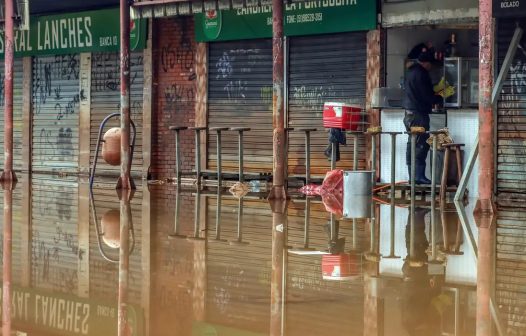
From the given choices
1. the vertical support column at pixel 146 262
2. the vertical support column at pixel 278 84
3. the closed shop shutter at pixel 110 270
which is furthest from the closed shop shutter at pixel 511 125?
the closed shop shutter at pixel 110 270

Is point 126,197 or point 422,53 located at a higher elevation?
point 422,53

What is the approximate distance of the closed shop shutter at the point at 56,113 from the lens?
928 inches

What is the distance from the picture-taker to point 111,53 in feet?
74.2

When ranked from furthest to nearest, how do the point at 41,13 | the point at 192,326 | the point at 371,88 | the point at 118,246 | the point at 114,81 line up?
the point at 41,13 < the point at 114,81 < the point at 371,88 < the point at 118,246 < the point at 192,326

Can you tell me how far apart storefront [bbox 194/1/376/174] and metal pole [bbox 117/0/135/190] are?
128 inches

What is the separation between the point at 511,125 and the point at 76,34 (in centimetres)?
1083

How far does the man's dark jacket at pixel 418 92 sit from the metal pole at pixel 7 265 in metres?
6.32

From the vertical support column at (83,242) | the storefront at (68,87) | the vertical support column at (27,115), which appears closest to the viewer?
the vertical support column at (83,242)

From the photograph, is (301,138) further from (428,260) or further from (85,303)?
(85,303)

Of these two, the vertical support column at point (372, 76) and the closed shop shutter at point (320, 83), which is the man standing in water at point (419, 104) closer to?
the vertical support column at point (372, 76)

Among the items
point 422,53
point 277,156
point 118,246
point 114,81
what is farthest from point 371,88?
point 118,246

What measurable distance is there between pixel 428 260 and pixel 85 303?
132 inches

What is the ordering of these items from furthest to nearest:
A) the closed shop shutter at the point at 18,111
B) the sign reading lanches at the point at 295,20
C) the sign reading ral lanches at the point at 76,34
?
the closed shop shutter at the point at 18,111 < the sign reading ral lanches at the point at 76,34 < the sign reading lanches at the point at 295,20

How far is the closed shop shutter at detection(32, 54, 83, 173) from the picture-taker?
77.4 ft
